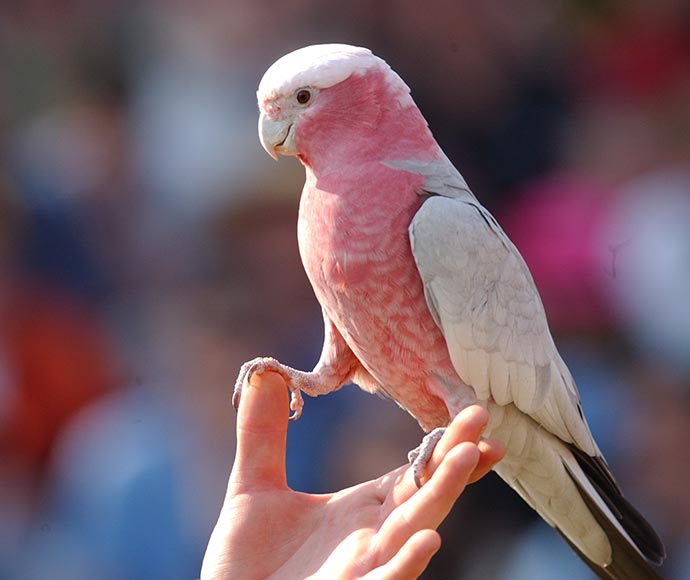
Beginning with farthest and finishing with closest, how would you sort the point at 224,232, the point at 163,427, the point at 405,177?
1. the point at 224,232
2. the point at 163,427
3. the point at 405,177

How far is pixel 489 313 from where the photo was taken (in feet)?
4.68

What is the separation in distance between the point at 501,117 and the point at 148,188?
111 cm

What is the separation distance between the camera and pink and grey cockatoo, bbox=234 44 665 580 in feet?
4.50

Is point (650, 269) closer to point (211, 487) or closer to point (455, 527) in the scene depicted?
point (455, 527)

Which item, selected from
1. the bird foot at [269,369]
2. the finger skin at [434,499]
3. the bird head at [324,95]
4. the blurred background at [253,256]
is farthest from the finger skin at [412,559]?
the blurred background at [253,256]

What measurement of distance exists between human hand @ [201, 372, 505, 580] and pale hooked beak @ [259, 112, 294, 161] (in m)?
0.35

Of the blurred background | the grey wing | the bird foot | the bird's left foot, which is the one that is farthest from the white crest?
the blurred background

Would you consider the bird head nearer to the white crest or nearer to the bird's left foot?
the white crest

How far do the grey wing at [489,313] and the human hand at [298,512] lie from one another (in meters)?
0.13

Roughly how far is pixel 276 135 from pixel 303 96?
0.23 ft

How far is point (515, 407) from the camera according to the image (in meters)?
1.49

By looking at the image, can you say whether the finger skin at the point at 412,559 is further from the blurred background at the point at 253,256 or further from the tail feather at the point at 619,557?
the blurred background at the point at 253,256

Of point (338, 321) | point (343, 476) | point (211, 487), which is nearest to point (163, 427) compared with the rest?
point (211, 487)

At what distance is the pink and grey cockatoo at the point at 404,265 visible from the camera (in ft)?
4.50
